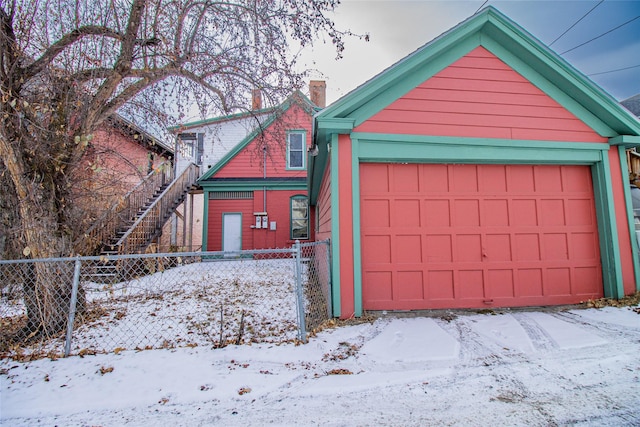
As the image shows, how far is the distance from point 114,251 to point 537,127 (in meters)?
10.7

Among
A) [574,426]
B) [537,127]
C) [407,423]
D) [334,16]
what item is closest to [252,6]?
[334,16]

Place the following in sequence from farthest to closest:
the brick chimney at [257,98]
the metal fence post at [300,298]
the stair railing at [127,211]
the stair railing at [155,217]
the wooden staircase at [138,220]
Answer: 1. the stair railing at [155,217]
2. the wooden staircase at [138,220]
3. the stair railing at [127,211]
4. the brick chimney at [257,98]
5. the metal fence post at [300,298]

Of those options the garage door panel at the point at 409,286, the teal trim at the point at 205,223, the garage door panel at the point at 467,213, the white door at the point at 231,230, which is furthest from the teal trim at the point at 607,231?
the teal trim at the point at 205,223

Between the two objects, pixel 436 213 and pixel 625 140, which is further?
pixel 625 140

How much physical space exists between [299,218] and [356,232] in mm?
9235

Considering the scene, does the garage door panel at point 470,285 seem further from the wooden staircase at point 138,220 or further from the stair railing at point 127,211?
the wooden staircase at point 138,220

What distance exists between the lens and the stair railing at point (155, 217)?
9469 millimetres

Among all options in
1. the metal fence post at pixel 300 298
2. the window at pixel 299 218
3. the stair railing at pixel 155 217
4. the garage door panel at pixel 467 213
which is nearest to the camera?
the metal fence post at pixel 300 298

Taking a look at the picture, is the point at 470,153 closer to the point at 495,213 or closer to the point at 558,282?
the point at 495,213

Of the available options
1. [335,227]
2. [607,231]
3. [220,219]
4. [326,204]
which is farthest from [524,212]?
[220,219]

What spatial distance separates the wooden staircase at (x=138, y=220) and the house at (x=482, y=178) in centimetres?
580

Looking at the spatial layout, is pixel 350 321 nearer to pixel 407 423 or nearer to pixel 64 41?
pixel 407 423

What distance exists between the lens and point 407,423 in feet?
7.39

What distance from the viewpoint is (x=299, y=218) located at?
1362 cm
